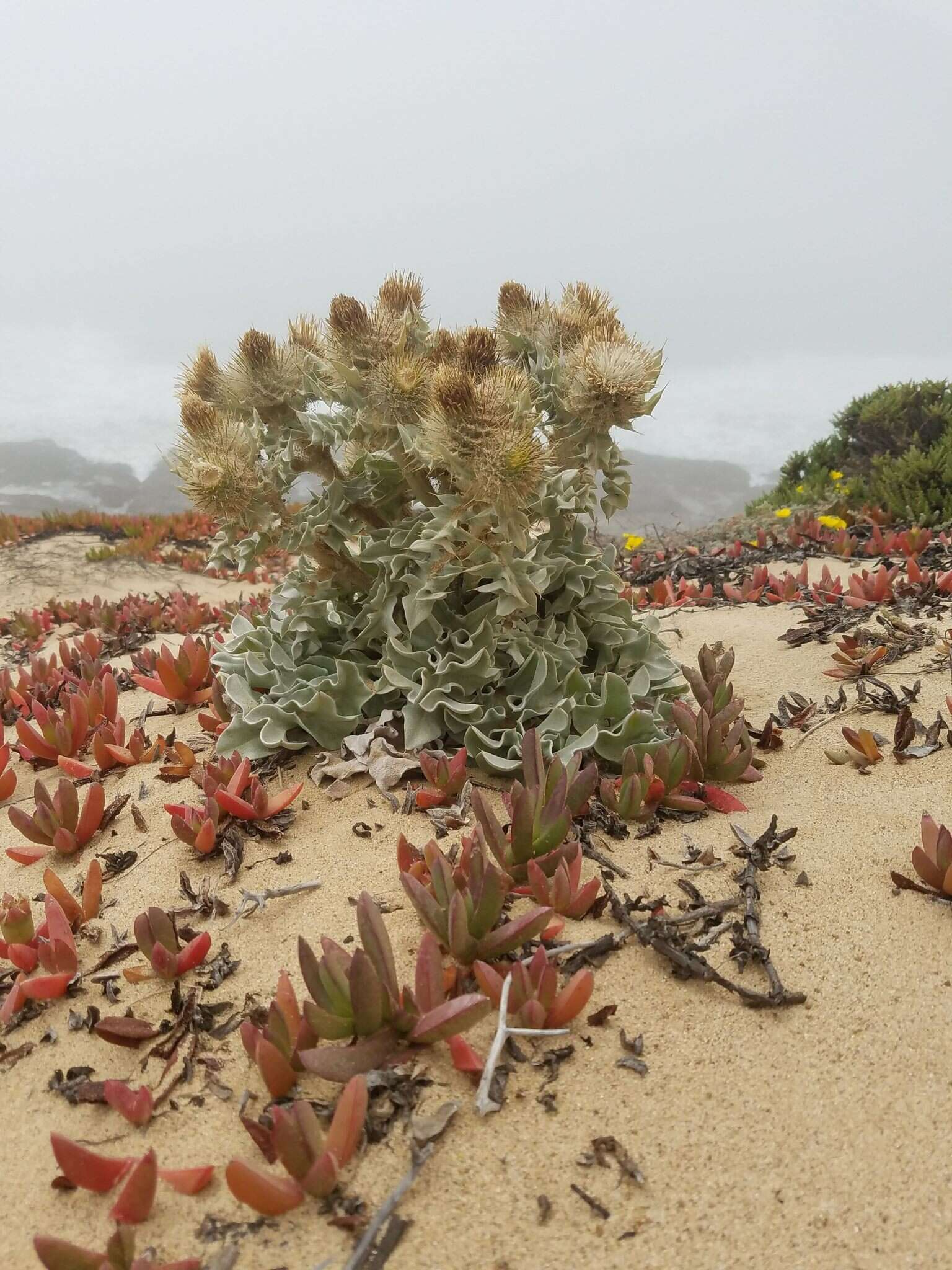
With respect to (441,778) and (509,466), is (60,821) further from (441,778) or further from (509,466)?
(509,466)

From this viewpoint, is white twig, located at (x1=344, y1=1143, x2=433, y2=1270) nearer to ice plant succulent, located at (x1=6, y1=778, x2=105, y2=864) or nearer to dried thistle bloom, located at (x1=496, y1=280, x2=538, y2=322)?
ice plant succulent, located at (x1=6, y1=778, x2=105, y2=864)

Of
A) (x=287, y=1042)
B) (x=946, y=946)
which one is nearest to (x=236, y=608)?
(x=287, y=1042)

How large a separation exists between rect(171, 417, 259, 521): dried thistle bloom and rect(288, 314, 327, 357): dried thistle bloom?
64 centimetres

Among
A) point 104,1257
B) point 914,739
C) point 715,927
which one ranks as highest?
point 914,739

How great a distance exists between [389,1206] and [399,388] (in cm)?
226

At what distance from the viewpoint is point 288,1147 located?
1.42 metres

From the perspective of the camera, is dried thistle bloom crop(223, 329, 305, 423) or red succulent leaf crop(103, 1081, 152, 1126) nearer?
red succulent leaf crop(103, 1081, 152, 1126)

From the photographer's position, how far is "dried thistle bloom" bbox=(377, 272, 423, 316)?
3.18 metres

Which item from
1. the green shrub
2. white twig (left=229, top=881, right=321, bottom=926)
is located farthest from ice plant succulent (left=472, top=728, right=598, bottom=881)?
the green shrub

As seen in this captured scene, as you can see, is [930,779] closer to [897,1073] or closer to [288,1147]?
A: [897,1073]

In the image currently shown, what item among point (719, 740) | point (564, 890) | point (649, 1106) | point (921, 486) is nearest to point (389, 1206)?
point (649, 1106)

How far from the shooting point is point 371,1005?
65.8 inches

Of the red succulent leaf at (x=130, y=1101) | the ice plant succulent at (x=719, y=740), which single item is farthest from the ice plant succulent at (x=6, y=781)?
the ice plant succulent at (x=719, y=740)

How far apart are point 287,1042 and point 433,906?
409 millimetres
